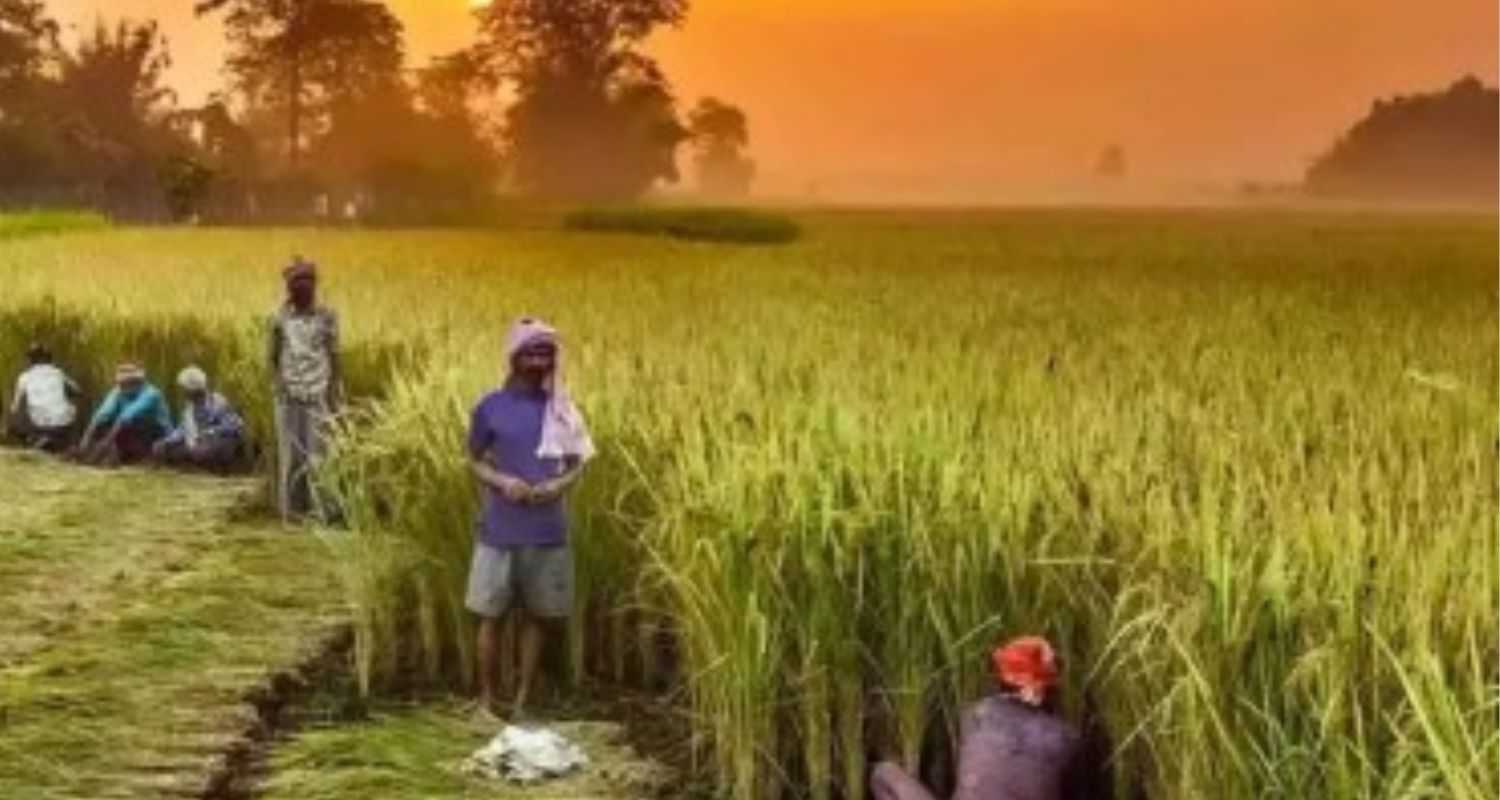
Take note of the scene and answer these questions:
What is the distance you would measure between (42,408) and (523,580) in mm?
7965

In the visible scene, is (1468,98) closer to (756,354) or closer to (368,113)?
(368,113)

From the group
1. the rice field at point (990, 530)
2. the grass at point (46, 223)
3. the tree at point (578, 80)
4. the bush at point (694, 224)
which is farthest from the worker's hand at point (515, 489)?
the tree at point (578, 80)

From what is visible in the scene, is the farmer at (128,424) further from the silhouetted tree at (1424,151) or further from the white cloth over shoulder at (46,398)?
the silhouetted tree at (1424,151)

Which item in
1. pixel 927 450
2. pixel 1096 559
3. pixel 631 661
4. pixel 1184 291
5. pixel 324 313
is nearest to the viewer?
pixel 1096 559

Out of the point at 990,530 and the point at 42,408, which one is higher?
the point at 990,530

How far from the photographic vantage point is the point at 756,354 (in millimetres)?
11781

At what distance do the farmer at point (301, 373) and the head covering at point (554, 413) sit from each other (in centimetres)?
403

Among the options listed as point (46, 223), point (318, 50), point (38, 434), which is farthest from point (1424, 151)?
point (38, 434)

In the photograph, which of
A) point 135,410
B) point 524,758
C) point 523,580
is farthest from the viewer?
point 135,410

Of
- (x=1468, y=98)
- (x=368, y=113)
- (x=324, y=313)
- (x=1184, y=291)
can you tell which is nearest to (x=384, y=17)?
(x=368, y=113)

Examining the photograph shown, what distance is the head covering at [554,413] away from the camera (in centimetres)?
759

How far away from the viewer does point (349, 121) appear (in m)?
73.0

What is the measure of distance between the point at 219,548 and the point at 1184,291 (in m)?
12.6

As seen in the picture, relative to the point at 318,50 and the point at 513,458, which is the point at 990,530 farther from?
the point at 318,50
